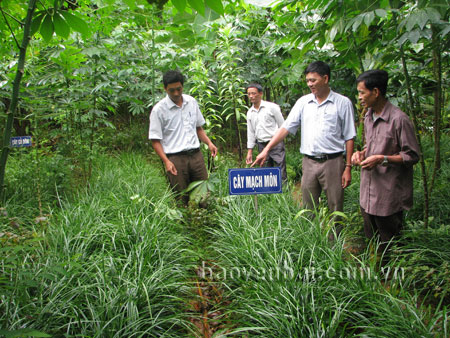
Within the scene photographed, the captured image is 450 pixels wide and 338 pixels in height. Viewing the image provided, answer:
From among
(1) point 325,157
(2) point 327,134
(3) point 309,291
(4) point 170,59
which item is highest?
(4) point 170,59

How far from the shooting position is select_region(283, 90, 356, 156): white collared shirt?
10.4ft

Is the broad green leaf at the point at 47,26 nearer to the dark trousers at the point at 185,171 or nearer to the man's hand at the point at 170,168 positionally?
the man's hand at the point at 170,168

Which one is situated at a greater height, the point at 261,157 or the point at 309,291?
the point at 261,157

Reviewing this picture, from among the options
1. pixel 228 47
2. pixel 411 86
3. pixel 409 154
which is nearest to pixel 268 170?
pixel 409 154

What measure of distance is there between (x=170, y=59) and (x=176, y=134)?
1.11m

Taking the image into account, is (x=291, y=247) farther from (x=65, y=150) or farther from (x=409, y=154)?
(x=65, y=150)

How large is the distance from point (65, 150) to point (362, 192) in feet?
15.6

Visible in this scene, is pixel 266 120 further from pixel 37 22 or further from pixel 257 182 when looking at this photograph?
pixel 37 22

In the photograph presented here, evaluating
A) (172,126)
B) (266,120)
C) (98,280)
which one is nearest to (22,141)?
(172,126)

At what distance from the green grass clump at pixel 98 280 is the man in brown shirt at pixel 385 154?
5.45 ft

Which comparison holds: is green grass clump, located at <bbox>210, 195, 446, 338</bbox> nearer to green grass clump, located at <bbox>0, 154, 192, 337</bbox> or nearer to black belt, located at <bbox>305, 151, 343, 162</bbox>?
green grass clump, located at <bbox>0, 154, 192, 337</bbox>

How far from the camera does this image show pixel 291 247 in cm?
280

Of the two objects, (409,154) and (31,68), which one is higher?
(31,68)

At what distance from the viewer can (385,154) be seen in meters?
2.66
